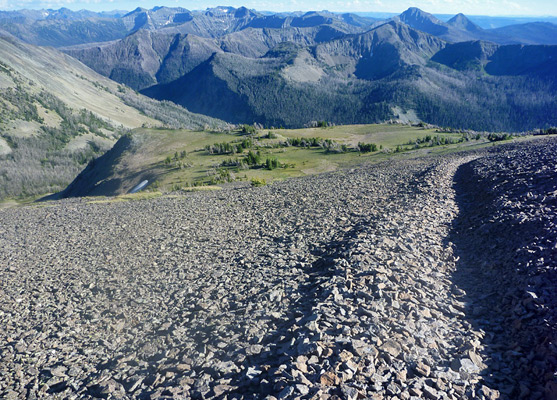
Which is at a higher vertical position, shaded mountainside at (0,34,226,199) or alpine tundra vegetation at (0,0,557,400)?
alpine tundra vegetation at (0,0,557,400)

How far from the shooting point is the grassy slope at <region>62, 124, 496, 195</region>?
175 ft

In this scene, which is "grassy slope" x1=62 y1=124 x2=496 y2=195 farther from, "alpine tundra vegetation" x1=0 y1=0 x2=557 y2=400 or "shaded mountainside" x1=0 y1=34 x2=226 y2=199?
"shaded mountainside" x1=0 y1=34 x2=226 y2=199

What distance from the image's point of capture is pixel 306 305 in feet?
36.6

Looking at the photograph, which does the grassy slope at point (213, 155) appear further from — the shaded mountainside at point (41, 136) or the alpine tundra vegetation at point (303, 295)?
the shaded mountainside at point (41, 136)

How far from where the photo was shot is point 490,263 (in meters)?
13.0

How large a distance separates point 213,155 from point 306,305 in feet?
203

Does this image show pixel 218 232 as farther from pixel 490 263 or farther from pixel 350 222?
pixel 490 263

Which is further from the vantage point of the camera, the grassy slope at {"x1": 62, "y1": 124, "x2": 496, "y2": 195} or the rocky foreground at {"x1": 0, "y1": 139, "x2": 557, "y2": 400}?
the grassy slope at {"x1": 62, "y1": 124, "x2": 496, "y2": 195}

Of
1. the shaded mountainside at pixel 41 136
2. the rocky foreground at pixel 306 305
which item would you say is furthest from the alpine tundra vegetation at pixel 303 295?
the shaded mountainside at pixel 41 136

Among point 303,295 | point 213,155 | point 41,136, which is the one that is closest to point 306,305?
point 303,295

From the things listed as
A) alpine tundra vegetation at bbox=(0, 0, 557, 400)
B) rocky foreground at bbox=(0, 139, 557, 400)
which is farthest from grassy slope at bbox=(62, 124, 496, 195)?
rocky foreground at bbox=(0, 139, 557, 400)

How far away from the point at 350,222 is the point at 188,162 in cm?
4994

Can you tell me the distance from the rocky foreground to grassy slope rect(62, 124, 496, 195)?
2894cm

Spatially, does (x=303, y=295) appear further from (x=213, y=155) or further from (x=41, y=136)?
(x=41, y=136)
